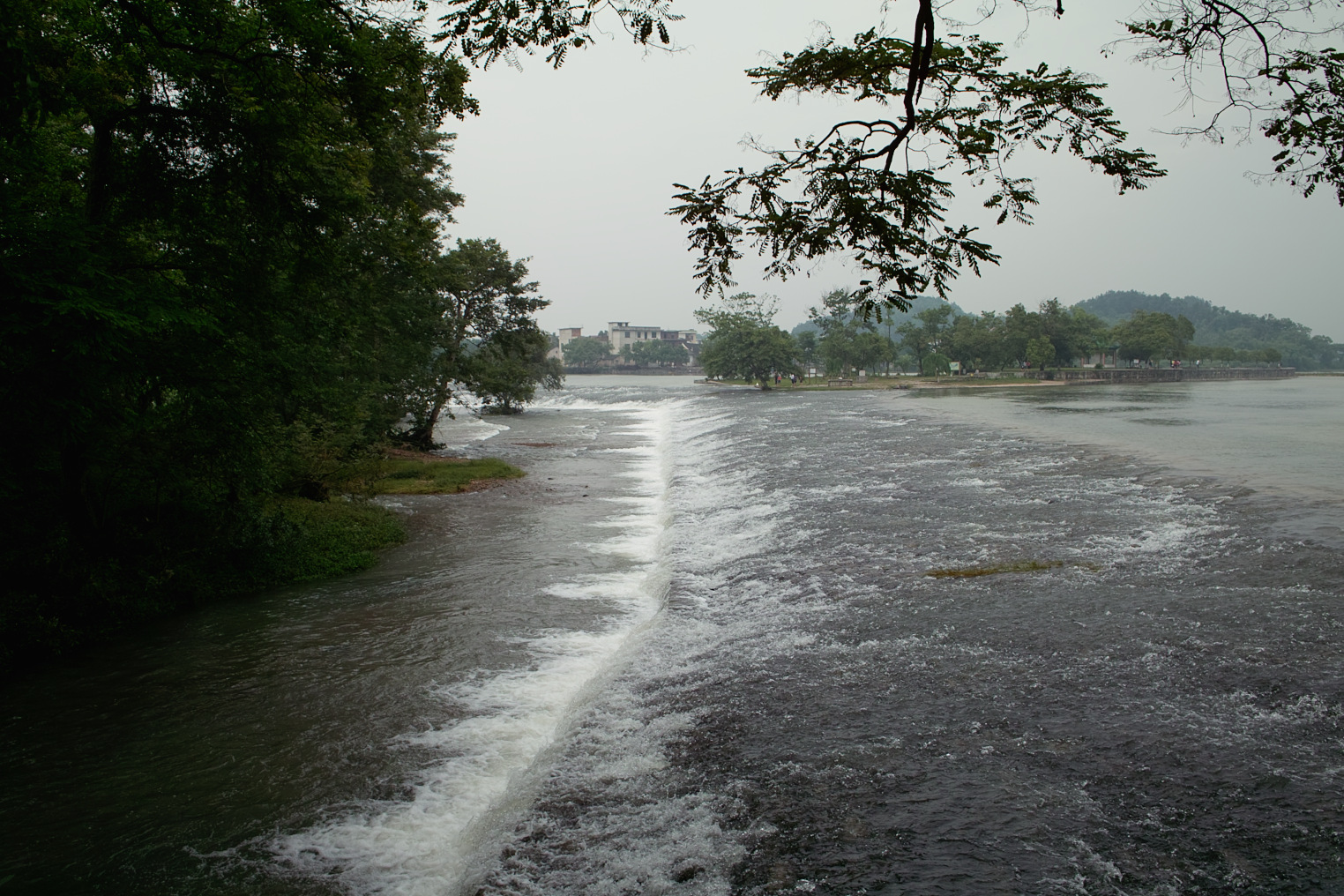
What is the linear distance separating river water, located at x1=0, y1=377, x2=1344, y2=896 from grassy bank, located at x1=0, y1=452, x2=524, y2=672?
24.6 inches

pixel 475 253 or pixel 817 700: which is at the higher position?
pixel 475 253

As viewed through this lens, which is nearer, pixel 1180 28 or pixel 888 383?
pixel 1180 28

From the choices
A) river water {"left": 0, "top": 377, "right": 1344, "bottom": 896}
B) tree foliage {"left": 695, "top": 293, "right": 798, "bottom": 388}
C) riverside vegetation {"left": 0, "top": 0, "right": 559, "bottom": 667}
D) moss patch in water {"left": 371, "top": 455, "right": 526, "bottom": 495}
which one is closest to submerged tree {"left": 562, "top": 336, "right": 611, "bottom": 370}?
tree foliage {"left": 695, "top": 293, "right": 798, "bottom": 388}

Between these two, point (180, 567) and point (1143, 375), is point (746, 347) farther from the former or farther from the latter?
point (180, 567)

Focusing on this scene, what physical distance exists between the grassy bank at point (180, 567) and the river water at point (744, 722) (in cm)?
62

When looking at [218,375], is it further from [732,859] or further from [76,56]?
[732,859]

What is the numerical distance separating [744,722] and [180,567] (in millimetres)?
8007

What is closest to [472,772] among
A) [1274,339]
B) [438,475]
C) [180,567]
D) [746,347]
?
[180,567]

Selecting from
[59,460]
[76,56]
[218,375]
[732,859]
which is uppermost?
[76,56]

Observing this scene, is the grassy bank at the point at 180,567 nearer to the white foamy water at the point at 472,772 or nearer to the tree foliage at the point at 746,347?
the white foamy water at the point at 472,772

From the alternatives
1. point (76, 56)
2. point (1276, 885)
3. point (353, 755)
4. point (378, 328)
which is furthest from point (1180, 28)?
point (378, 328)

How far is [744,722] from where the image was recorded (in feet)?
20.3

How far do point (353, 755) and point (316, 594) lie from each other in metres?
5.20

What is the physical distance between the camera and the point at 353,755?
19.7 ft
